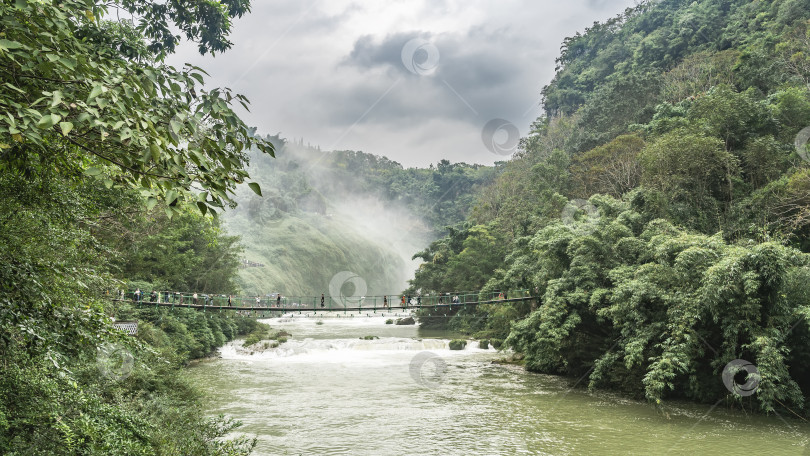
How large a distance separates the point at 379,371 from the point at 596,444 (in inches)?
433

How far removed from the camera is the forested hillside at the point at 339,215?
76250 millimetres

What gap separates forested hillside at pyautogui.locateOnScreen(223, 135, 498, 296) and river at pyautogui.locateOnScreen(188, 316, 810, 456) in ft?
132

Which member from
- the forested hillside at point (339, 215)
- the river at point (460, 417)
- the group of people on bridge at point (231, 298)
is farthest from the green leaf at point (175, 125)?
the forested hillside at point (339, 215)

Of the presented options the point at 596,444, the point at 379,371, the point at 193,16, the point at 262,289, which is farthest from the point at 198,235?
the point at 262,289

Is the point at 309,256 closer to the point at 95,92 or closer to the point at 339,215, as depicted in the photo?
the point at 339,215

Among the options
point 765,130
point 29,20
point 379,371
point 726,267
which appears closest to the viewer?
point 29,20

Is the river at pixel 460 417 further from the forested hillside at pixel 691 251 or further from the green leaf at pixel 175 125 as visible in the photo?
the green leaf at pixel 175 125

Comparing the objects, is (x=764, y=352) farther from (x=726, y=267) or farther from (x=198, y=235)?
(x=198, y=235)

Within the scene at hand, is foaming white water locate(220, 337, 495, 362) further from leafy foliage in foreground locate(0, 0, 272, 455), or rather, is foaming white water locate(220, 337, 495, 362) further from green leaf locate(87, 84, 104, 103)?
green leaf locate(87, 84, 104, 103)

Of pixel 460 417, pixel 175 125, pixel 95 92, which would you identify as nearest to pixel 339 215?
pixel 460 417

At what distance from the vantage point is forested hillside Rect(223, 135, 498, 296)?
7625cm

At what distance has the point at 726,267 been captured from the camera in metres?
11.5

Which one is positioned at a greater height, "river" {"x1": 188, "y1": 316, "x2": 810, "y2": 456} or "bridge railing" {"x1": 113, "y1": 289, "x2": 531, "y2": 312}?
"bridge railing" {"x1": 113, "y1": 289, "x2": 531, "y2": 312}

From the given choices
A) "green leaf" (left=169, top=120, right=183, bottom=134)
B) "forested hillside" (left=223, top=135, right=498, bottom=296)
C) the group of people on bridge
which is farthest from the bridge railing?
"forested hillside" (left=223, top=135, right=498, bottom=296)
